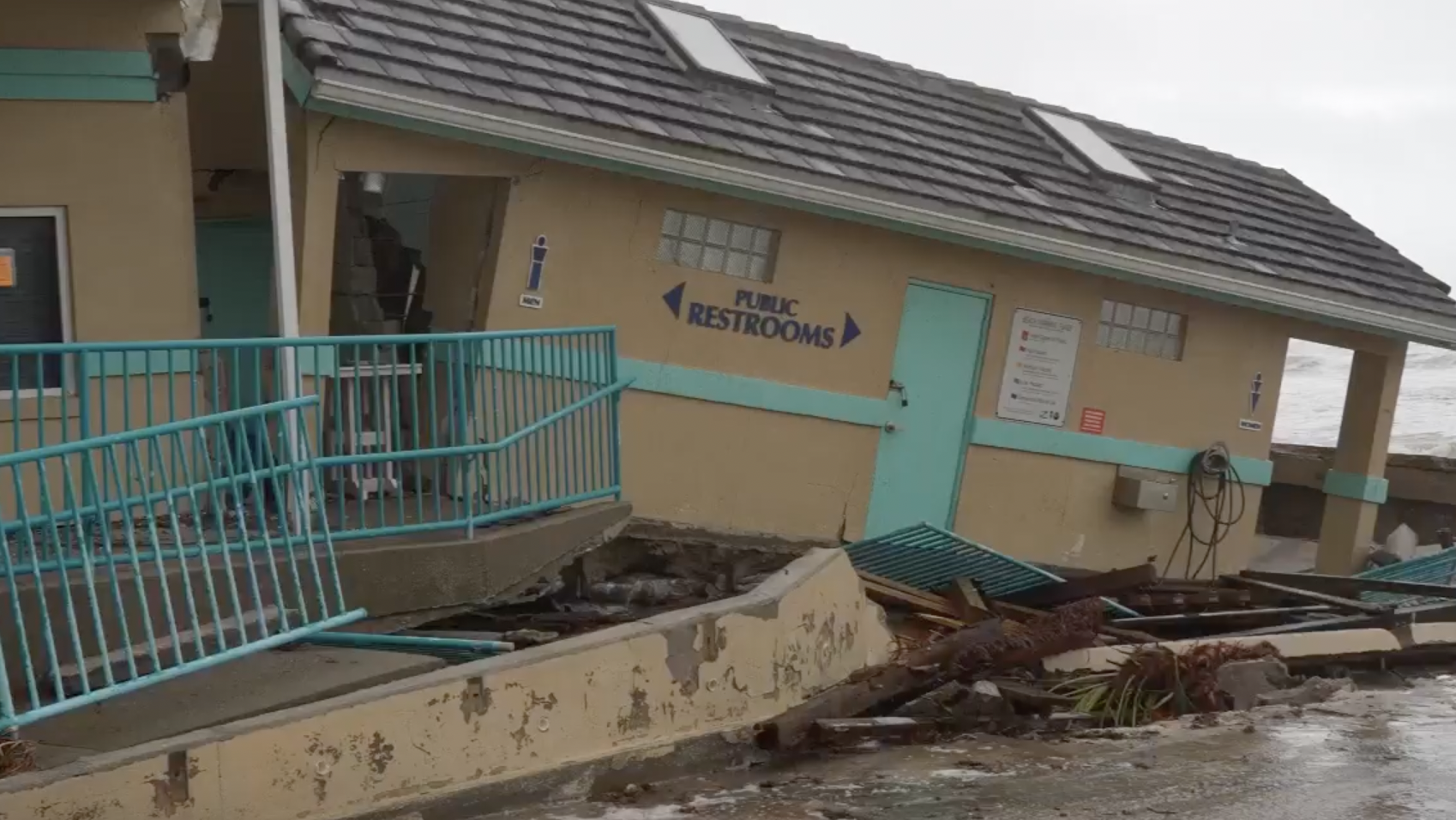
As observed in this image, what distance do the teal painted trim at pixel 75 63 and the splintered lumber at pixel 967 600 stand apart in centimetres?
589

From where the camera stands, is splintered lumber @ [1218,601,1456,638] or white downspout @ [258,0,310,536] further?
splintered lumber @ [1218,601,1456,638]

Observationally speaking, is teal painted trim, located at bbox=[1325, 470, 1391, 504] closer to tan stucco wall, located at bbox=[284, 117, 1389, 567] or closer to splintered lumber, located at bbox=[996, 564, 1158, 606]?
tan stucco wall, located at bbox=[284, 117, 1389, 567]

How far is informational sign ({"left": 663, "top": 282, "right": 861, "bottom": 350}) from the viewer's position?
1141cm

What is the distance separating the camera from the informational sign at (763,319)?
1141cm

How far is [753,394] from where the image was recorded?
1170 centimetres

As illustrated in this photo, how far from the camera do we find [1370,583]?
12.4m

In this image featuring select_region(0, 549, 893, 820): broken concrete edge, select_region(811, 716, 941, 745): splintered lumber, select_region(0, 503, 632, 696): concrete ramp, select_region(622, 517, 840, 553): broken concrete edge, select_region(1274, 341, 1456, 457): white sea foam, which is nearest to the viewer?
select_region(0, 549, 893, 820): broken concrete edge

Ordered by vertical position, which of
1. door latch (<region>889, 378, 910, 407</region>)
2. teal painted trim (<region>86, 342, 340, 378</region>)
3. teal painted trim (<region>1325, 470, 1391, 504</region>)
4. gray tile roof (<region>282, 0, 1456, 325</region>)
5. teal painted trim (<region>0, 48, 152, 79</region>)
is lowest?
teal painted trim (<region>1325, 470, 1391, 504</region>)

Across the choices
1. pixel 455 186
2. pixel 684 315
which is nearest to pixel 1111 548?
pixel 684 315

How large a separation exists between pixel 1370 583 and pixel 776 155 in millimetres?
5799

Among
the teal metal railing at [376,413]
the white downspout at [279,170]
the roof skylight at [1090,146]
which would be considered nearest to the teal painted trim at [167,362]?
the teal metal railing at [376,413]

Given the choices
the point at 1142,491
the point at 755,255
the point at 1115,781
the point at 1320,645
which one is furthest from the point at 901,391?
the point at 1115,781

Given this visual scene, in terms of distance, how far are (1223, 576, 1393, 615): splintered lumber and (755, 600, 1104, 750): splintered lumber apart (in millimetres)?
2802

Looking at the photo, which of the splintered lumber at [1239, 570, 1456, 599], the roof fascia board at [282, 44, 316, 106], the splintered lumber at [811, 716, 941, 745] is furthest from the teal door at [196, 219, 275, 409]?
the splintered lumber at [1239, 570, 1456, 599]
